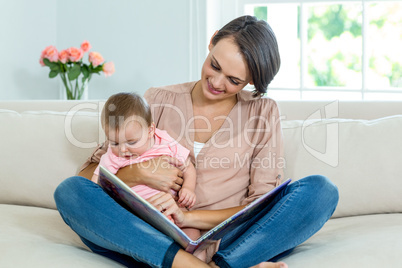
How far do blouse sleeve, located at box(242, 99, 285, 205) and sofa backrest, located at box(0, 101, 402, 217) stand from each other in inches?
8.2

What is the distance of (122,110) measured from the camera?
157 centimetres

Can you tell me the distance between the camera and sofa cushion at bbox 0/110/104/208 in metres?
2.02

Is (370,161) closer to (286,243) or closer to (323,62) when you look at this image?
(286,243)

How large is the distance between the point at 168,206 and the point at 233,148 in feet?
1.15

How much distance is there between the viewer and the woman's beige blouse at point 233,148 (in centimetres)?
172

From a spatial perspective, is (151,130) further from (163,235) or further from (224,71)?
Result: (163,235)

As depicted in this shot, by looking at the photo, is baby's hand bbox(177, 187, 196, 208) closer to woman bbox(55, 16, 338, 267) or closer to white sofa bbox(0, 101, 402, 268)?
woman bbox(55, 16, 338, 267)

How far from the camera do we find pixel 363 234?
5.28 ft

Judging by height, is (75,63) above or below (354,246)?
above

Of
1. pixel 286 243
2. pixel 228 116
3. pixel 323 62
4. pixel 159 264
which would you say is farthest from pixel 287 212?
pixel 323 62

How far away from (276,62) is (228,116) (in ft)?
0.87

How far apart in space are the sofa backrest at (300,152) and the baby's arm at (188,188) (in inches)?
16.2

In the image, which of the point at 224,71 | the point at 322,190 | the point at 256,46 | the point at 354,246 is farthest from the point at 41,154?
the point at 354,246

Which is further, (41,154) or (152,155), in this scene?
(41,154)
